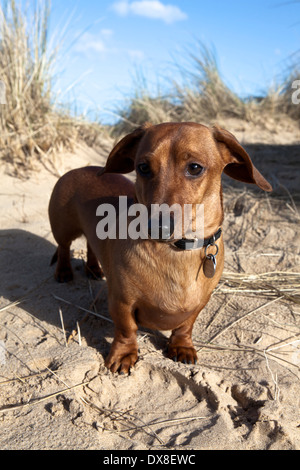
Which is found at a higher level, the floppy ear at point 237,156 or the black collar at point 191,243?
the floppy ear at point 237,156

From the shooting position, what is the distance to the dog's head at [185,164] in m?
1.97

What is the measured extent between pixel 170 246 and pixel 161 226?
37 cm

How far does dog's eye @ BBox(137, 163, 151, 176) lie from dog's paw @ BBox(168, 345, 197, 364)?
965mm

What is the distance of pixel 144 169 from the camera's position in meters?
2.08


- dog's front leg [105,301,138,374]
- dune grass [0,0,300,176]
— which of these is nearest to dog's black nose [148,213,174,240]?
dog's front leg [105,301,138,374]

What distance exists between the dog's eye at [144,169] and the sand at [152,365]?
0.96 metres

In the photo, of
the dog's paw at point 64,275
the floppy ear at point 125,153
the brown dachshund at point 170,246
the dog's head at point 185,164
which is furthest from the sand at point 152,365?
the floppy ear at point 125,153

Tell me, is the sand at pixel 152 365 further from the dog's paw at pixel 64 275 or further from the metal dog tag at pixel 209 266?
the metal dog tag at pixel 209 266

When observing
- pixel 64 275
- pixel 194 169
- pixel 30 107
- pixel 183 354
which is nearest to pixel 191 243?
pixel 194 169

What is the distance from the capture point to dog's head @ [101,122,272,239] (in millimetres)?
1972

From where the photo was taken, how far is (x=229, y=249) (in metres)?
3.80

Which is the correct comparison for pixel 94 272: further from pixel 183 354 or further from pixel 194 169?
pixel 194 169

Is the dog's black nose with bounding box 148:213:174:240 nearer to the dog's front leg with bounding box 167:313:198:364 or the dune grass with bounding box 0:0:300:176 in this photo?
the dog's front leg with bounding box 167:313:198:364

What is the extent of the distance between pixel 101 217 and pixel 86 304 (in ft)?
2.02
